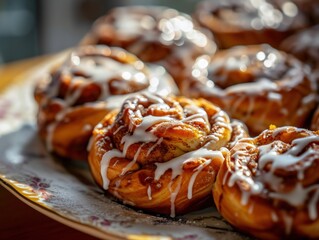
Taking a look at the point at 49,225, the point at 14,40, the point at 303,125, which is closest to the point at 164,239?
the point at 49,225

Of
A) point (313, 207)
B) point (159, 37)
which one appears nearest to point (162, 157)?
point (313, 207)

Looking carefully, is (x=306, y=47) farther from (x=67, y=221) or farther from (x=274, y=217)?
(x=67, y=221)

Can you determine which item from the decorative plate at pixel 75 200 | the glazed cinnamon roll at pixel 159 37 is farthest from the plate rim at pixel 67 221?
the glazed cinnamon roll at pixel 159 37

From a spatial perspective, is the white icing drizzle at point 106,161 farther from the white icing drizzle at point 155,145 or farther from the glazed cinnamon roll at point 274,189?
the glazed cinnamon roll at point 274,189

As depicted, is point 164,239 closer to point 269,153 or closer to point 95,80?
point 269,153

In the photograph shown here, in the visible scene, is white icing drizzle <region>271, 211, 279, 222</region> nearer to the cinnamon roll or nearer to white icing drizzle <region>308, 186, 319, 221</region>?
white icing drizzle <region>308, 186, 319, 221</region>

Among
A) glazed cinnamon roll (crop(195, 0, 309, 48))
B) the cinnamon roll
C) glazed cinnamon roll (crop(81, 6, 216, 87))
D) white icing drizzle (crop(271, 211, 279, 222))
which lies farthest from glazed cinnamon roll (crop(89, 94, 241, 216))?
glazed cinnamon roll (crop(195, 0, 309, 48))
